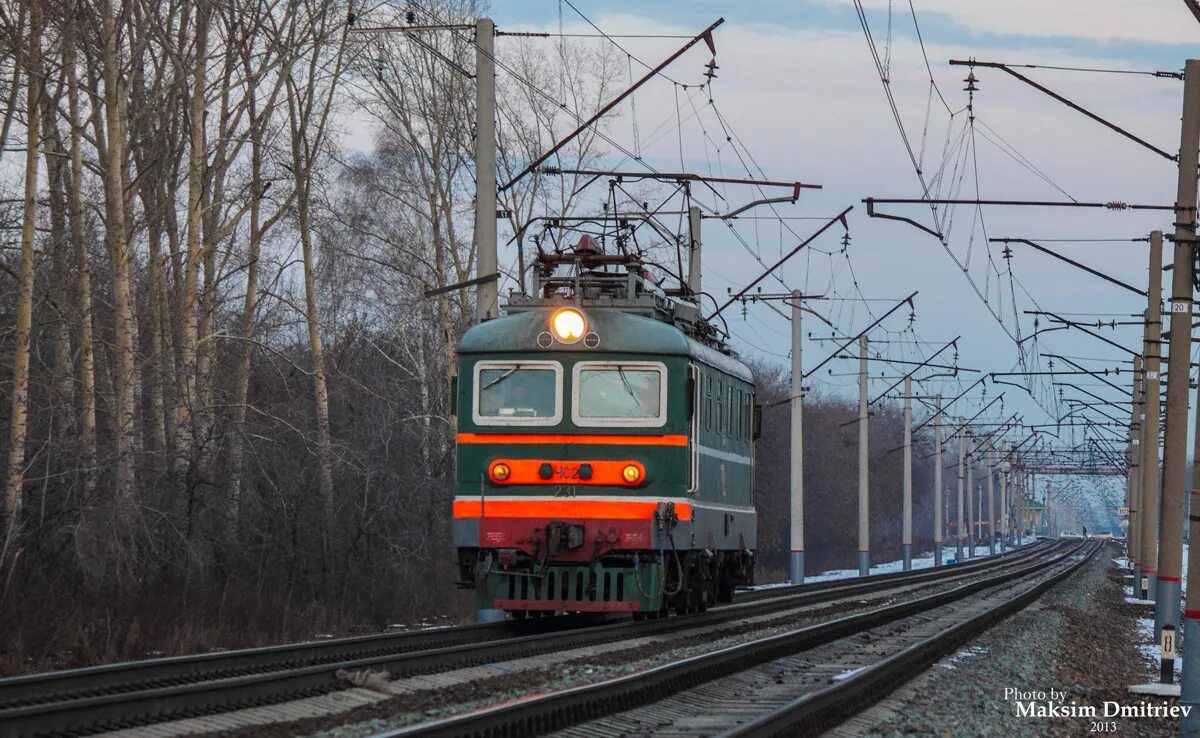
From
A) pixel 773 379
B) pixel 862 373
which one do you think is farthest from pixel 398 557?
pixel 773 379

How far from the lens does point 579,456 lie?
1616 centimetres

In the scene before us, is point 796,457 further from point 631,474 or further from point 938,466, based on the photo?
point 938,466

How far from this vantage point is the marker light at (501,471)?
1616 cm

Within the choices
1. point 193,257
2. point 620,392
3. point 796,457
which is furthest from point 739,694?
point 796,457

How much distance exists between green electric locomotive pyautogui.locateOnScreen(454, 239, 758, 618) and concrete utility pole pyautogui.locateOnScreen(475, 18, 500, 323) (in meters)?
1.85

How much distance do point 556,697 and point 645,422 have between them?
655 centimetres

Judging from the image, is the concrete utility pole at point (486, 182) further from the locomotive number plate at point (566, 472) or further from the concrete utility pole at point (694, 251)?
the concrete utility pole at point (694, 251)

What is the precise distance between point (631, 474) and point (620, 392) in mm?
923

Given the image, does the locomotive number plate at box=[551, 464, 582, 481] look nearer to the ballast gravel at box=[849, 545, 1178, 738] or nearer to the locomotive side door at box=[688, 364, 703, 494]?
the locomotive side door at box=[688, 364, 703, 494]

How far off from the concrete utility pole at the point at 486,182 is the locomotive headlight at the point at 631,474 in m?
3.77

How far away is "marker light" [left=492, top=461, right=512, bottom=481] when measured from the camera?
636 inches

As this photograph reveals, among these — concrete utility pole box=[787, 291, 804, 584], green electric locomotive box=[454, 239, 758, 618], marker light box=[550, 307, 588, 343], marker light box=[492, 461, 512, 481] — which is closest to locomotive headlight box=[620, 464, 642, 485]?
green electric locomotive box=[454, 239, 758, 618]

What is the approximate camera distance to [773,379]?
298 ft

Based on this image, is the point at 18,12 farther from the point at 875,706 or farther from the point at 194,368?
the point at 875,706
